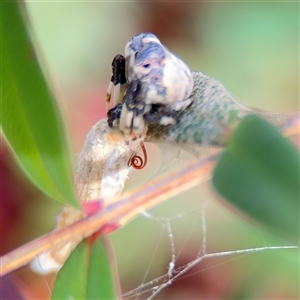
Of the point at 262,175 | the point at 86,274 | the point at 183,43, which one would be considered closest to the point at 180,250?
the point at 86,274

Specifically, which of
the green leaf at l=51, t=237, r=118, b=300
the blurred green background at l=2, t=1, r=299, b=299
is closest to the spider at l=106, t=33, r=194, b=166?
the green leaf at l=51, t=237, r=118, b=300

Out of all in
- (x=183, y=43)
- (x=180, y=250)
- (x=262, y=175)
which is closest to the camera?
(x=262, y=175)

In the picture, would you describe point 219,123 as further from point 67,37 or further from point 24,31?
point 67,37

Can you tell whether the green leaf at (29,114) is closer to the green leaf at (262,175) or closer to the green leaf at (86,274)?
the green leaf at (86,274)

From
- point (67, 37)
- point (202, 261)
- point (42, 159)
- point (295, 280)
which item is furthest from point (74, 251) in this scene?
point (67, 37)

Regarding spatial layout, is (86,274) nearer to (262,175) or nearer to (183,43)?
(262,175)
